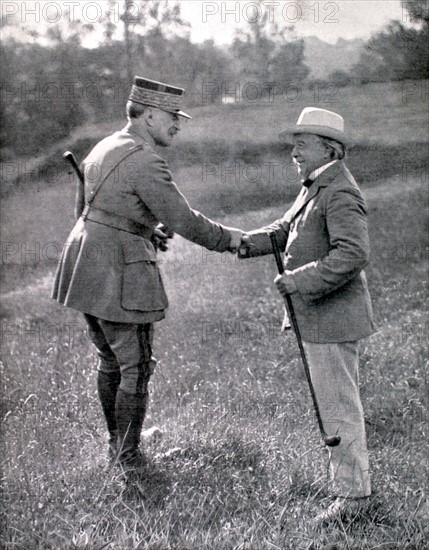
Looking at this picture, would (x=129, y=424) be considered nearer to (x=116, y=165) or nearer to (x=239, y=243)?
(x=239, y=243)

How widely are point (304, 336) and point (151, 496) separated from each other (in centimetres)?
115

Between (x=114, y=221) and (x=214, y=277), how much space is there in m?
2.44

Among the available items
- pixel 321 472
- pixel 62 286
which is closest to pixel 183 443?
pixel 321 472

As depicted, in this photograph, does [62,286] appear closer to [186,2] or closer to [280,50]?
[186,2]

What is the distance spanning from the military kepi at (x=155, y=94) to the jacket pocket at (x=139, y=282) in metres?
0.77

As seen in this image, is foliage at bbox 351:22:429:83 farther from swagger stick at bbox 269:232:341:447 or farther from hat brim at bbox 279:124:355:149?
swagger stick at bbox 269:232:341:447

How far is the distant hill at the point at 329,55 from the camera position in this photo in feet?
16.7

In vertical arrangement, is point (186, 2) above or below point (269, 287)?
above

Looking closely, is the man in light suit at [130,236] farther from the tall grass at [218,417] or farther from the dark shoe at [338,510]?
the dark shoe at [338,510]

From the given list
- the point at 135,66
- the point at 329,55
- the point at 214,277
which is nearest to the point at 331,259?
the point at 329,55

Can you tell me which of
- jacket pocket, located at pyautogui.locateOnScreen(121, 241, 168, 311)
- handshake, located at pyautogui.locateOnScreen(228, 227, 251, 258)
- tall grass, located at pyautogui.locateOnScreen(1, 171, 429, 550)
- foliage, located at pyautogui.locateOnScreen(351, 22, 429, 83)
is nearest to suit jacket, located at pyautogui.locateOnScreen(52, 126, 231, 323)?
jacket pocket, located at pyautogui.locateOnScreen(121, 241, 168, 311)

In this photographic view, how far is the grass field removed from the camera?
339cm

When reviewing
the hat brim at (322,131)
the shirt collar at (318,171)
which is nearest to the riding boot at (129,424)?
the shirt collar at (318,171)

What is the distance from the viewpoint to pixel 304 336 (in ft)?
12.3
